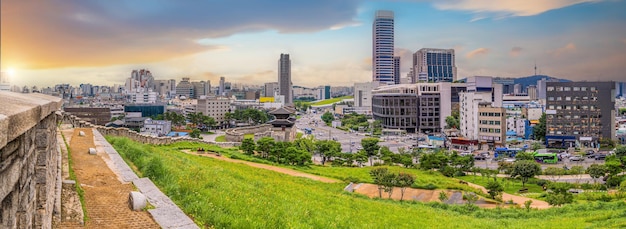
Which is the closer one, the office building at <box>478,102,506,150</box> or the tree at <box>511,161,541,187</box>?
the tree at <box>511,161,541,187</box>

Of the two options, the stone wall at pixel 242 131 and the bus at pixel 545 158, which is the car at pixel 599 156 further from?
the stone wall at pixel 242 131

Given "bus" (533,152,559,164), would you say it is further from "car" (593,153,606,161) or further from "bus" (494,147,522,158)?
"car" (593,153,606,161)

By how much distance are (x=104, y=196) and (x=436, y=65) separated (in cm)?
17048

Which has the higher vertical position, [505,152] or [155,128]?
[155,128]

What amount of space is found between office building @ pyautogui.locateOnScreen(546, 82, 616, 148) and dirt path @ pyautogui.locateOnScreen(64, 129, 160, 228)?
205 feet

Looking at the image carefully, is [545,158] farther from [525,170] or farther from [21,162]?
[21,162]

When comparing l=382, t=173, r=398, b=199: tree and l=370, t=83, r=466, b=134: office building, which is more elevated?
l=370, t=83, r=466, b=134: office building

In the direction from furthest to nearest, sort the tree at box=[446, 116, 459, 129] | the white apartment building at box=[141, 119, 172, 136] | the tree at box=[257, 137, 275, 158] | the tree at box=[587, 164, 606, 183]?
the tree at box=[446, 116, 459, 129] → the white apartment building at box=[141, 119, 172, 136] → the tree at box=[257, 137, 275, 158] → the tree at box=[587, 164, 606, 183]

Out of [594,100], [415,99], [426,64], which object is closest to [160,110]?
[415,99]

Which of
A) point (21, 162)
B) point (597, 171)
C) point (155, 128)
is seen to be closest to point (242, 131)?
point (155, 128)

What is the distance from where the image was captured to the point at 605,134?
6119 centimetres

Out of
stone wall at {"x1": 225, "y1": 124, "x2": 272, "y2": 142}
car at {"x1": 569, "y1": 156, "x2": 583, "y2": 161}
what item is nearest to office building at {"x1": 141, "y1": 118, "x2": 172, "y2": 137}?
stone wall at {"x1": 225, "y1": 124, "x2": 272, "y2": 142}

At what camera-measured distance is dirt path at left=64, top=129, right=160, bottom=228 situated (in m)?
7.34

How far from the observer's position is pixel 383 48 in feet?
570
